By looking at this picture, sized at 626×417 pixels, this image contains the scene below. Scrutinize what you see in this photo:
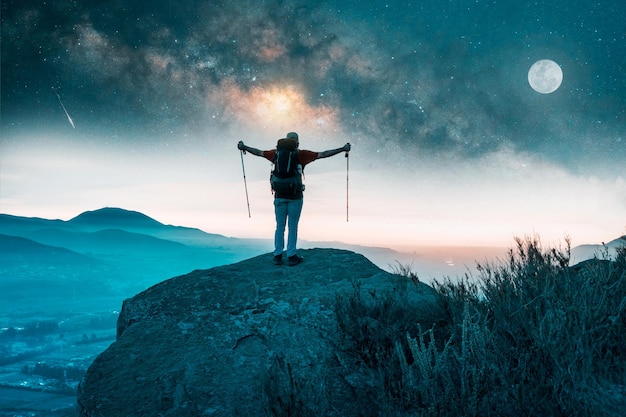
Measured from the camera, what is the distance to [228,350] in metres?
4.28

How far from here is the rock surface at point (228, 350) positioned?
354 centimetres

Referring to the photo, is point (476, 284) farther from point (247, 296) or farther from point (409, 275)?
point (247, 296)

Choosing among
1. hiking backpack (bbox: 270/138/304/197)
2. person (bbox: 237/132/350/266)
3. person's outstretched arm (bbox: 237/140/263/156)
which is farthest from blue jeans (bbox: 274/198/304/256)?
person's outstretched arm (bbox: 237/140/263/156)

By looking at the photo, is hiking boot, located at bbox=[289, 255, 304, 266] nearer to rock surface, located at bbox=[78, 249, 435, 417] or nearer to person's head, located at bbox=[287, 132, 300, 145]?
rock surface, located at bbox=[78, 249, 435, 417]

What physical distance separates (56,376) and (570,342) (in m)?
109

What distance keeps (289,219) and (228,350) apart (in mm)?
3353

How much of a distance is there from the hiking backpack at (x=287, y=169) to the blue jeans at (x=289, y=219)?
19 centimetres

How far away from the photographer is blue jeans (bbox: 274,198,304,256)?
7.23 metres

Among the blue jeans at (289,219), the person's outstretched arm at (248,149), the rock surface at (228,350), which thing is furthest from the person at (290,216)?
the rock surface at (228,350)

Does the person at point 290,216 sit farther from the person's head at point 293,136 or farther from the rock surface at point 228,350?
the rock surface at point 228,350

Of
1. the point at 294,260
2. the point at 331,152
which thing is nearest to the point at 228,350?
the point at 294,260

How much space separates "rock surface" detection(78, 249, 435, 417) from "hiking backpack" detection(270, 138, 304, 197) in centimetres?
162

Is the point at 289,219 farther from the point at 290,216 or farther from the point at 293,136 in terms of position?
the point at 293,136

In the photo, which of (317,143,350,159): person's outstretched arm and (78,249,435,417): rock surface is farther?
(317,143,350,159): person's outstretched arm
